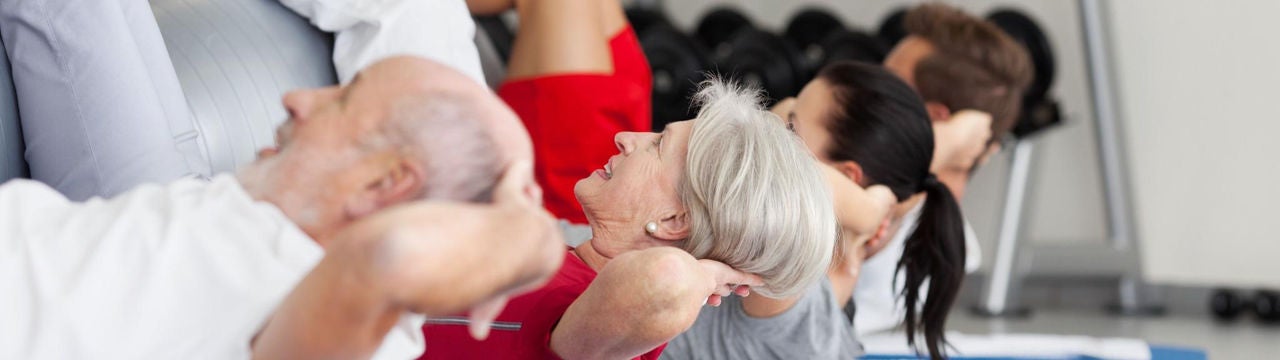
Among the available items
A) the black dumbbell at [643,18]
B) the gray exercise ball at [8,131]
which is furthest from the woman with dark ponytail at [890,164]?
the black dumbbell at [643,18]

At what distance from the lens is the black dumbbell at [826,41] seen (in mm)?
3482

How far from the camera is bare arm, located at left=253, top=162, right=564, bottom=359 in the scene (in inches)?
24.1

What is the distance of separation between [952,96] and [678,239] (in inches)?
46.7

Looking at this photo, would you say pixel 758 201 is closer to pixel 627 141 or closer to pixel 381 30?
pixel 627 141

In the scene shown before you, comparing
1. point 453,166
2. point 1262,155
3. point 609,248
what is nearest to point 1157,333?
point 1262,155

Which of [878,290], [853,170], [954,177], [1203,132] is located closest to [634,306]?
[853,170]

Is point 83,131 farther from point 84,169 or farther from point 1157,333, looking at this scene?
point 1157,333

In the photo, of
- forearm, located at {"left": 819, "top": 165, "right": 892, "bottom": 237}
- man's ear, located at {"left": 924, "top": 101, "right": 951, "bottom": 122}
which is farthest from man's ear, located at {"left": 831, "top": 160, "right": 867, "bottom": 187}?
man's ear, located at {"left": 924, "top": 101, "right": 951, "bottom": 122}

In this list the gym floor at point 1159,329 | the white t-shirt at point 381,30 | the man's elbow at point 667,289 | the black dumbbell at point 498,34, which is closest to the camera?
the man's elbow at point 667,289

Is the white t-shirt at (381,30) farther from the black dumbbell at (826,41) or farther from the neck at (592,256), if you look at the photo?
the black dumbbell at (826,41)

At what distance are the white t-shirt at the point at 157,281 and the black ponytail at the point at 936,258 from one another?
107 cm

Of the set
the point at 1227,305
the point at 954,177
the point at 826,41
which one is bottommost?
the point at 1227,305

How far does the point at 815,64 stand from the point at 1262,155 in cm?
110

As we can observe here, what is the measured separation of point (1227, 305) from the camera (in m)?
3.34
